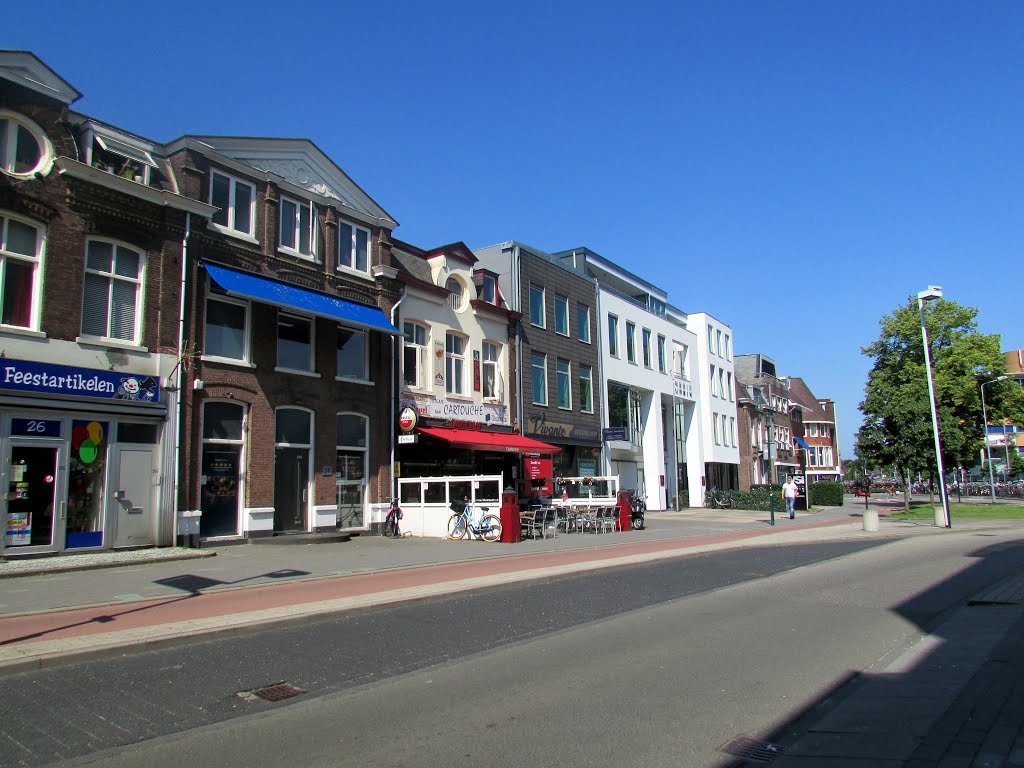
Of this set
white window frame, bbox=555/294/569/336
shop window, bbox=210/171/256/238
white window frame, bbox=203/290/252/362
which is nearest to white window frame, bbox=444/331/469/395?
white window frame, bbox=555/294/569/336

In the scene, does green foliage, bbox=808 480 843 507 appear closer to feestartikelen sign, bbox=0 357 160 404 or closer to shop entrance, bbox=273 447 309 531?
shop entrance, bbox=273 447 309 531

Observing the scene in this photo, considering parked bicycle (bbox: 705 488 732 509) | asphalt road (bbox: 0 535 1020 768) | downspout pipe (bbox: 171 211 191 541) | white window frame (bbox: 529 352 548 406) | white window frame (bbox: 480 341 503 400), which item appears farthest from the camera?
parked bicycle (bbox: 705 488 732 509)

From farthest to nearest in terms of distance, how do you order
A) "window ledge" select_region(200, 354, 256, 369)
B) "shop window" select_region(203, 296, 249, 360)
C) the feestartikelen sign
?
"shop window" select_region(203, 296, 249, 360) → "window ledge" select_region(200, 354, 256, 369) → the feestartikelen sign

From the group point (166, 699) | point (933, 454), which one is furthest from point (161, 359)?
point (933, 454)

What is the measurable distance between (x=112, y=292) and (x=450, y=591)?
35.2 ft

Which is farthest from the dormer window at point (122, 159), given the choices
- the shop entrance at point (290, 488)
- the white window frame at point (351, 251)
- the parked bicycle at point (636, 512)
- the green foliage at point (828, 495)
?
the green foliage at point (828, 495)

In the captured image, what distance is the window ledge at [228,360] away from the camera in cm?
1846

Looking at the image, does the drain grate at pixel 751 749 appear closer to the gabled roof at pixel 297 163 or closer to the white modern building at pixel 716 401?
the gabled roof at pixel 297 163

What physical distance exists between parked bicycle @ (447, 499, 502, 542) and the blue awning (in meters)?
5.51

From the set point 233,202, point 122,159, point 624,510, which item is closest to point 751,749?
point 122,159

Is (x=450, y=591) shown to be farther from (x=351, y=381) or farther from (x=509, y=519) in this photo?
(x=351, y=381)

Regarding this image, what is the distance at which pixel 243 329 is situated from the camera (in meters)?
19.7

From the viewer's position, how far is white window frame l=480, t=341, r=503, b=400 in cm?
2811

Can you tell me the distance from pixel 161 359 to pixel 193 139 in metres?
5.64
